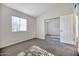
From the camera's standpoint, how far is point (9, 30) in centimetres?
267

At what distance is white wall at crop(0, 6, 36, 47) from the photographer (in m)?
2.60

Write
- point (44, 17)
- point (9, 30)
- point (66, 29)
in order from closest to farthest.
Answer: point (9, 30) → point (44, 17) → point (66, 29)

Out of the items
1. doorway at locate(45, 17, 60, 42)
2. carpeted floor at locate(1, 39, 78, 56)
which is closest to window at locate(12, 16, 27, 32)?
carpeted floor at locate(1, 39, 78, 56)

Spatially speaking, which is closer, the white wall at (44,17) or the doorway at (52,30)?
the white wall at (44,17)

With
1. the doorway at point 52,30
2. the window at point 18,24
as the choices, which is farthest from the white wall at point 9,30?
the doorway at point 52,30

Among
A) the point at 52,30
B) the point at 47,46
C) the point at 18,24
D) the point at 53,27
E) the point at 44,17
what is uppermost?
the point at 44,17

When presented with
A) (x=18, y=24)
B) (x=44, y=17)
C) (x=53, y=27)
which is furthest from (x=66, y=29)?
(x=18, y=24)

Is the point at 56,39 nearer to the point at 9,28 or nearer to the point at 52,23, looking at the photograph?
the point at 52,23

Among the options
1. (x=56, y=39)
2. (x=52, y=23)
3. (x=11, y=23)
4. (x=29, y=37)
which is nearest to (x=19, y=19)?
(x=11, y=23)

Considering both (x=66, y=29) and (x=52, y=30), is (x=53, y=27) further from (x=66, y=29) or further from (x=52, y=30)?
(x=66, y=29)

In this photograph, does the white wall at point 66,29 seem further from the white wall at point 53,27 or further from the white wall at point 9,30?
the white wall at point 9,30

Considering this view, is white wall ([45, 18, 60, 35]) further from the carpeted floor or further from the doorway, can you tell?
the carpeted floor

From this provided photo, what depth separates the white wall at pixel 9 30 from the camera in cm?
260

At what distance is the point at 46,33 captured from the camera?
3150 millimetres
